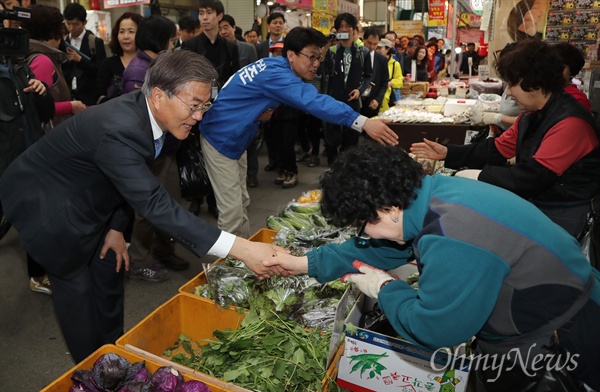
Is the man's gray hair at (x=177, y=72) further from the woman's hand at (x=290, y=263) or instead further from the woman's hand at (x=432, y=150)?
the woman's hand at (x=432, y=150)

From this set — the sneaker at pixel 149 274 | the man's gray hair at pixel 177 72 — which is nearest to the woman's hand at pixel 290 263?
the man's gray hair at pixel 177 72

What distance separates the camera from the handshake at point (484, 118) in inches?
166

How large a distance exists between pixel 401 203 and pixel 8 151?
2.57 m

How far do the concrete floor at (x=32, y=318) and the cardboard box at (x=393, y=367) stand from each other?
177cm

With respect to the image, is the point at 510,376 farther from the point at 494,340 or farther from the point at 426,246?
the point at 426,246

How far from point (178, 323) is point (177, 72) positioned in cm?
126

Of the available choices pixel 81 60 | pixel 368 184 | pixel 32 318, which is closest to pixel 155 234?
pixel 32 318

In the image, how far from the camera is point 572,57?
295 centimetres

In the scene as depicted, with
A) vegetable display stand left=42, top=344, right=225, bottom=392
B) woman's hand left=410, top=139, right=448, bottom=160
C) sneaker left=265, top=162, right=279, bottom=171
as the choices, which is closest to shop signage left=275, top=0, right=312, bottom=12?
sneaker left=265, top=162, right=279, bottom=171

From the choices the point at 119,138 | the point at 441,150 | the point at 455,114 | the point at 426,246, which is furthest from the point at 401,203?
the point at 455,114

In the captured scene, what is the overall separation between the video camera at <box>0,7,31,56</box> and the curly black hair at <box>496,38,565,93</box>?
2835 mm

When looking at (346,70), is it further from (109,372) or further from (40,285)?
(109,372)

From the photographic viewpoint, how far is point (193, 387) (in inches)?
70.1

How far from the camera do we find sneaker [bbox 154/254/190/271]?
4066 mm
